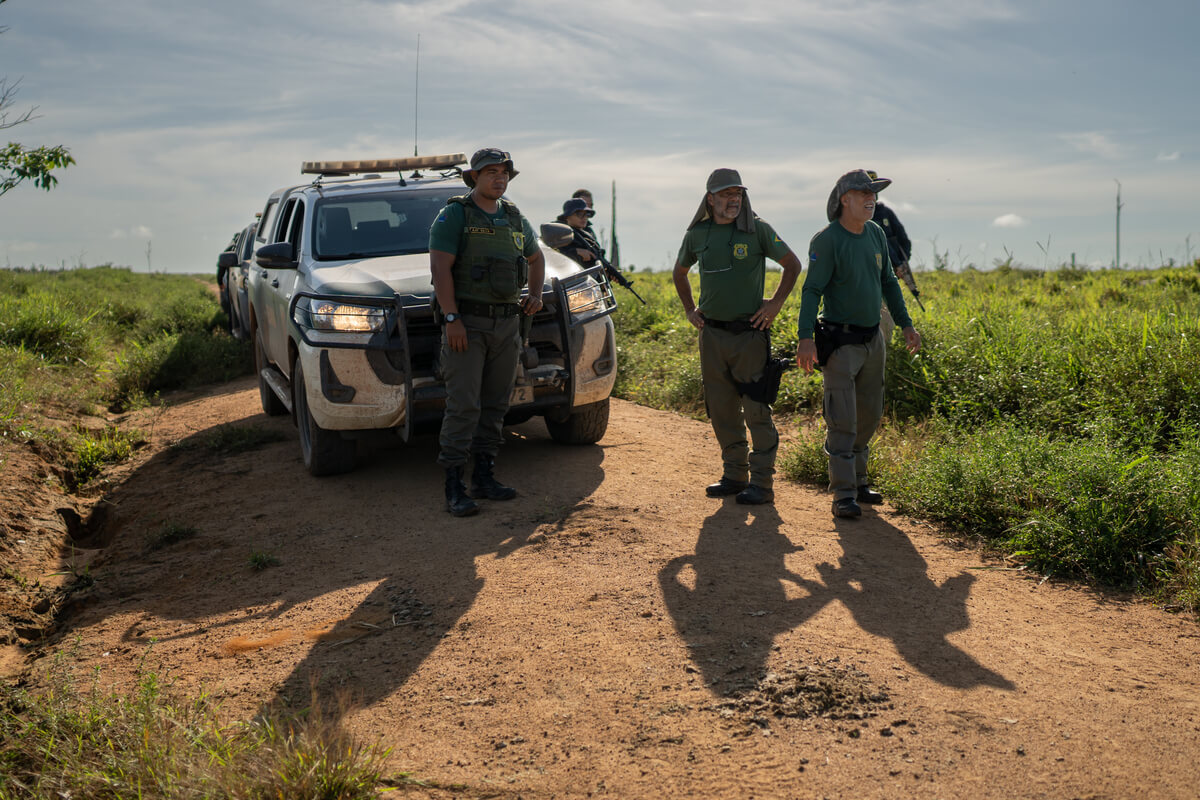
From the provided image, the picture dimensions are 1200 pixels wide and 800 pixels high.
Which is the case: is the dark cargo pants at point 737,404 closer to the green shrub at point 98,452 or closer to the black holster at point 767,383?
the black holster at point 767,383

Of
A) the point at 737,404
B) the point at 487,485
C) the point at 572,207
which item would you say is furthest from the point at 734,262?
the point at 572,207

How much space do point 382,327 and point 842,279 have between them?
105 inches

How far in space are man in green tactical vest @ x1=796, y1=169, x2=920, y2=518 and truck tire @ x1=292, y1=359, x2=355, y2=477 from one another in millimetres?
3003

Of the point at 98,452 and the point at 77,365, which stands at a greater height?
the point at 77,365

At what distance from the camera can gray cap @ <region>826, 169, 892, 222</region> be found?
5246 mm

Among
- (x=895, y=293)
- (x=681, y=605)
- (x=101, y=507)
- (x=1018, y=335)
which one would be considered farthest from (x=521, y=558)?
(x=1018, y=335)

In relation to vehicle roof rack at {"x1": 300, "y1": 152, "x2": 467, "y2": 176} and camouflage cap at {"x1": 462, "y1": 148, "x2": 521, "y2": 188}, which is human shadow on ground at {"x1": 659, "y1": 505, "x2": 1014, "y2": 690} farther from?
vehicle roof rack at {"x1": 300, "y1": 152, "x2": 467, "y2": 176}

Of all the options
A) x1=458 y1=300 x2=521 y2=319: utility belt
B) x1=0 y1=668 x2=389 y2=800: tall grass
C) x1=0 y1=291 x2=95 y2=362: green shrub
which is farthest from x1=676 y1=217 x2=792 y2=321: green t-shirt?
x1=0 y1=291 x2=95 y2=362: green shrub

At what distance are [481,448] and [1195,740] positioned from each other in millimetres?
3903

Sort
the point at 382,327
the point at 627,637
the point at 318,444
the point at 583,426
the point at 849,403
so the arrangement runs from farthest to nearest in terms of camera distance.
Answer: the point at 583,426 → the point at 318,444 → the point at 382,327 → the point at 849,403 → the point at 627,637

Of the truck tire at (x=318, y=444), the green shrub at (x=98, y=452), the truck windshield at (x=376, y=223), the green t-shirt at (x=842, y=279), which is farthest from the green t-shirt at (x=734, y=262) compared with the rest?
the green shrub at (x=98, y=452)

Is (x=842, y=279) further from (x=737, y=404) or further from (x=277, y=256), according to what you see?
(x=277, y=256)

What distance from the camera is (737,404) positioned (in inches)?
231

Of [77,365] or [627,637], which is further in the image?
[77,365]
